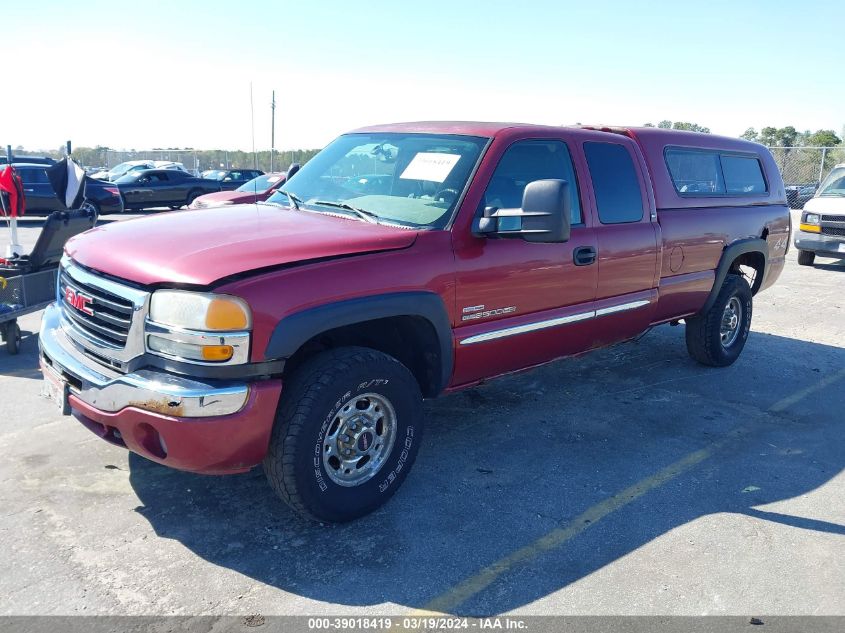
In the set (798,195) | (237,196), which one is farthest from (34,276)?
(798,195)

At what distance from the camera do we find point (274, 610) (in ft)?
9.45

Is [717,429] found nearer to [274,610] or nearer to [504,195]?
[504,195]

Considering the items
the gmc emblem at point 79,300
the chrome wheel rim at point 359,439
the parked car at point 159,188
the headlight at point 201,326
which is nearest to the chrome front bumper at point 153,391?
the headlight at point 201,326

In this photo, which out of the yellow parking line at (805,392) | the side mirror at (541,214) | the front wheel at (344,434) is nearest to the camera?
the front wheel at (344,434)

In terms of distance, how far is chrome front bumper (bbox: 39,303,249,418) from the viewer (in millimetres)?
2975

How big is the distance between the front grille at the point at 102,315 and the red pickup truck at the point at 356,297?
1 cm

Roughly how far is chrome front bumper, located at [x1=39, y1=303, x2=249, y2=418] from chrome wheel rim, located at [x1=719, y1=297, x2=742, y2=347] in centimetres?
489

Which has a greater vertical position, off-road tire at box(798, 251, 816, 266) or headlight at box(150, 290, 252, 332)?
headlight at box(150, 290, 252, 332)

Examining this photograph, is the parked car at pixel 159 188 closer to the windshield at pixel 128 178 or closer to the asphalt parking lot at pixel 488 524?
the windshield at pixel 128 178

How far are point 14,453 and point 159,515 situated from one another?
126 centimetres

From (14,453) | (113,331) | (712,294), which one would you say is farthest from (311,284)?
(712,294)

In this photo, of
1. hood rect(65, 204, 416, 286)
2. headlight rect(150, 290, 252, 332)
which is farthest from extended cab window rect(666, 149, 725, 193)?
headlight rect(150, 290, 252, 332)

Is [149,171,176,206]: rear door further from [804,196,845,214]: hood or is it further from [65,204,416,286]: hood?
[65,204,416,286]: hood

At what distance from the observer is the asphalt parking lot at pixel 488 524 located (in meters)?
3.02
